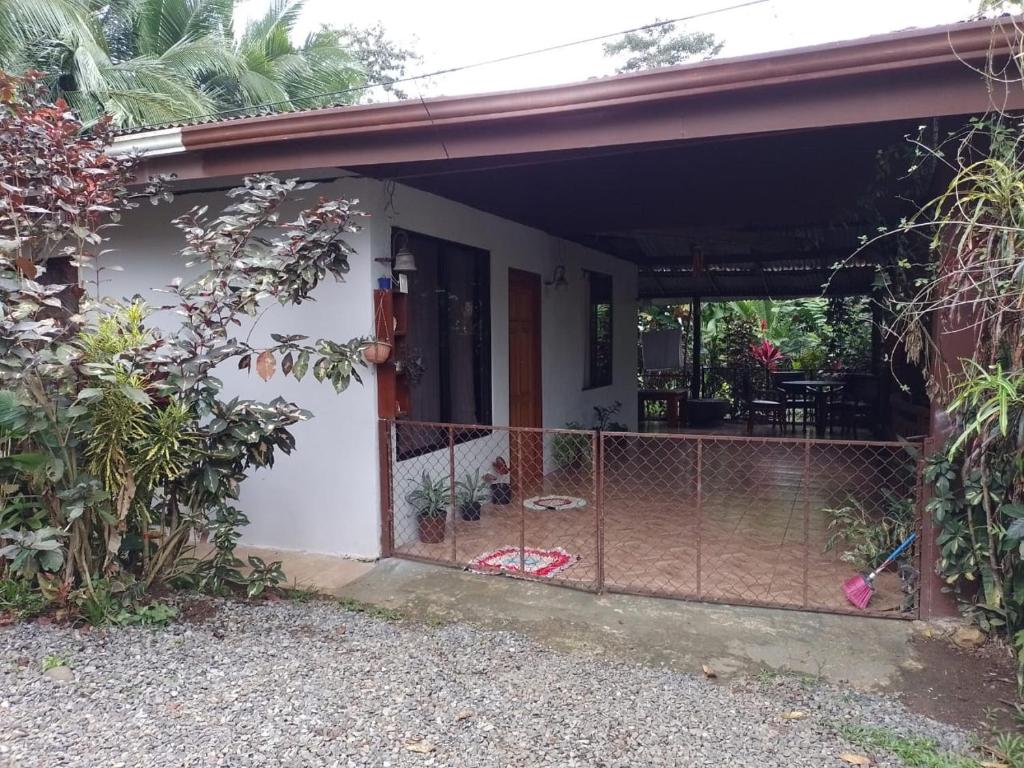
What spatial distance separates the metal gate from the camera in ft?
13.0

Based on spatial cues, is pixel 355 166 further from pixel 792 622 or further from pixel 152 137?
pixel 792 622

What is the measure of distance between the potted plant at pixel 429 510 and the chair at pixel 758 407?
7343 millimetres

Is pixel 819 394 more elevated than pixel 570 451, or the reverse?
pixel 819 394

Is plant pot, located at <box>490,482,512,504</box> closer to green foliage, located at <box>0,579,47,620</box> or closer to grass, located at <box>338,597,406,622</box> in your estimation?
grass, located at <box>338,597,406,622</box>

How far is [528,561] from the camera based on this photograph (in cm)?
457

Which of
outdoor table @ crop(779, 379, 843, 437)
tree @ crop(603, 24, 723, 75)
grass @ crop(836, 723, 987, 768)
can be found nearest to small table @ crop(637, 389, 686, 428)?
outdoor table @ crop(779, 379, 843, 437)

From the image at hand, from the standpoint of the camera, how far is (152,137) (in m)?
4.33

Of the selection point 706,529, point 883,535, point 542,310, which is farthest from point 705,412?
point 883,535

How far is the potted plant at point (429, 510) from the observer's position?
492 cm

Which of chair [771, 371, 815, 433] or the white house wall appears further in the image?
chair [771, 371, 815, 433]

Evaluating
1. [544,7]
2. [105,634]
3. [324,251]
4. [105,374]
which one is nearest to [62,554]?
[105,634]

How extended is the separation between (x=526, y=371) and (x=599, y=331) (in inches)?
89.5

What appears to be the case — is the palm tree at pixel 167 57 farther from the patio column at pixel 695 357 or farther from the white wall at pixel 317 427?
the patio column at pixel 695 357

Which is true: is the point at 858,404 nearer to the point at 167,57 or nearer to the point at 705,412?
the point at 705,412
